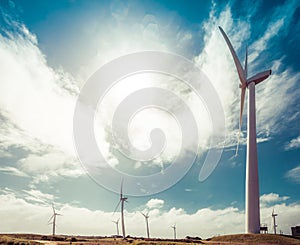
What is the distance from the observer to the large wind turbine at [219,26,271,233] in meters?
90.7

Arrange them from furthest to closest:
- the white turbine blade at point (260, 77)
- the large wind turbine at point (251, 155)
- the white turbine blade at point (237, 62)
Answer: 1. the white turbine blade at point (260, 77)
2. the white turbine blade at point (237, 62)
3. the large wind turbine at point (251, 155)

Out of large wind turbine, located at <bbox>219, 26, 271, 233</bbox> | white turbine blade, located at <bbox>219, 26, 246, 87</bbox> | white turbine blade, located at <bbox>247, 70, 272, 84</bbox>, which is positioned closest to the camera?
large wind turbine, located at <bbox>219, 26, 271, 233</bbox>

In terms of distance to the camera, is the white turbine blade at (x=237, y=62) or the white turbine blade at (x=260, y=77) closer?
the white turbine blade at (x=237, y=62)

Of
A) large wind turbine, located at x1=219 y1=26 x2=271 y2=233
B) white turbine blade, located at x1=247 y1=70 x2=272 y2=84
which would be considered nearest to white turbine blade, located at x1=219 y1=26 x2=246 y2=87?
large wind turbine, located at x1=219 y1=26 x2=271 y2=233

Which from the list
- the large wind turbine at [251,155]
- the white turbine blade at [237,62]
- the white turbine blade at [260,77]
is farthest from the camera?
the white turbine blade at [260,77]

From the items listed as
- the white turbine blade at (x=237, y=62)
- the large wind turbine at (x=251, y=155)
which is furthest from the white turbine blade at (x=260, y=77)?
the white turbine blade at (x=237, y=62)

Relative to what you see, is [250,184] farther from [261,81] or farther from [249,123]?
[261,81]

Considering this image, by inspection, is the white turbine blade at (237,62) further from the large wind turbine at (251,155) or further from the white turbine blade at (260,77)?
the white turbine blade at (260,77)

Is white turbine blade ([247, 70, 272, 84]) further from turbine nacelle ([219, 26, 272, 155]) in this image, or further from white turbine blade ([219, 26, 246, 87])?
white turbine blade ([219, 26, 246, 87])

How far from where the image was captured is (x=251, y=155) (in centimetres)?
9650

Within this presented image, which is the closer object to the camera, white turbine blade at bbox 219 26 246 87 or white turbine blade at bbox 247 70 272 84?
white turbine blade at bbox 219 26 246 87

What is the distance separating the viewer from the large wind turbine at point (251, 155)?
90650mm

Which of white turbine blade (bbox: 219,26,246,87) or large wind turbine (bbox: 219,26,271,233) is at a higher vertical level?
white turbine blade (bbox: 219,26,246,87)

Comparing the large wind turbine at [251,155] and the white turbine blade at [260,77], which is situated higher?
the white turbine blade at [260,77]
